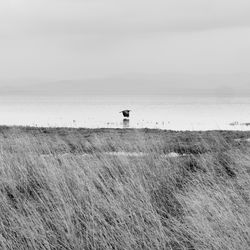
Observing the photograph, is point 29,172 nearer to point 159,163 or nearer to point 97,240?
point 159,163

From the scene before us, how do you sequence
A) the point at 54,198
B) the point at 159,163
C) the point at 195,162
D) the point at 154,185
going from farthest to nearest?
the point at 195,162 → the point at 159,163 → the point at 154,185 → the point at 54,198

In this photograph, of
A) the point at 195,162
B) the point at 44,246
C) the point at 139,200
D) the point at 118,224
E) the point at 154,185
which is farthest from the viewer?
the point at 195,162

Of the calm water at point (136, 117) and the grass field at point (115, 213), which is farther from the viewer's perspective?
the calm water at point (136, 117)

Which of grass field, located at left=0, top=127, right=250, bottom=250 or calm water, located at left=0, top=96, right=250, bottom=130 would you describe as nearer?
grass field, located at left=0, top=127, right=250, bottom=250

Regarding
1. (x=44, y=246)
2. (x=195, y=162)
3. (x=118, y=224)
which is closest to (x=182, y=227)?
(x=118, y=224)

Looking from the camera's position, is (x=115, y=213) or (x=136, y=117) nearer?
(x=115, y=213)

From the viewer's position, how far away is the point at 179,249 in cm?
469

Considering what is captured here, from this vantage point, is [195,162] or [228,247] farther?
[195,162]

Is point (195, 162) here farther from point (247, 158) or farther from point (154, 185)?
point (154, 185)

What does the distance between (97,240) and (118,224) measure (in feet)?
1.64

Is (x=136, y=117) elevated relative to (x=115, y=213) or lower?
elevated

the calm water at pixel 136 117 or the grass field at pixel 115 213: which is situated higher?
the calm water at pixel 136 117

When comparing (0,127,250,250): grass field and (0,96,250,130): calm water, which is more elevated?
(0,96,250,130): calm water

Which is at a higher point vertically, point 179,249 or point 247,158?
point 247,158
